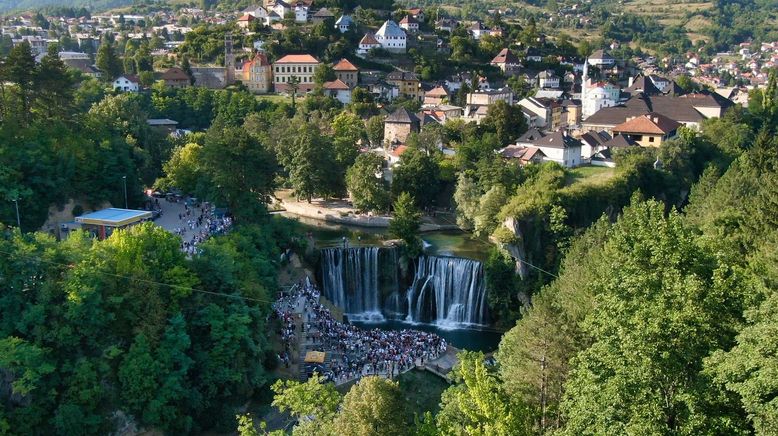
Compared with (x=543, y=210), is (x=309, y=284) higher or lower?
lower

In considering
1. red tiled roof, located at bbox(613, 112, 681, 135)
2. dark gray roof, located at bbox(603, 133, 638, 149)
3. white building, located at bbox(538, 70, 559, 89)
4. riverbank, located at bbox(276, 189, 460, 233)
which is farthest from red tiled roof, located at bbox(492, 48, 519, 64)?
riverbank, located at bbox(276, 189, 460, 233)

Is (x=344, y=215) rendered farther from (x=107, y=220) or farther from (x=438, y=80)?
(x=438, y=80)

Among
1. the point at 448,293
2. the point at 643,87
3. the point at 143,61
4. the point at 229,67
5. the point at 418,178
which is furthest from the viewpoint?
the point at 143,61

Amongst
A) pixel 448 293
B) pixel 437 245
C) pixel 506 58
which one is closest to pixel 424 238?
pixel 437 245

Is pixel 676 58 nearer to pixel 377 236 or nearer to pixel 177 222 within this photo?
pixel 377 236

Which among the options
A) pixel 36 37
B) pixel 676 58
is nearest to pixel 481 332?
pixel 36 37

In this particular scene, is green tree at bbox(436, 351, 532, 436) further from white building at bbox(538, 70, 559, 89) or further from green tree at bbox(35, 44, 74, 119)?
white building at bbox(538, 70, 559, 89)
